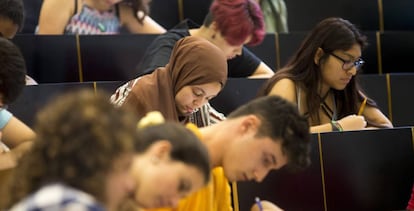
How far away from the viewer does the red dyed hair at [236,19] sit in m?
2.04

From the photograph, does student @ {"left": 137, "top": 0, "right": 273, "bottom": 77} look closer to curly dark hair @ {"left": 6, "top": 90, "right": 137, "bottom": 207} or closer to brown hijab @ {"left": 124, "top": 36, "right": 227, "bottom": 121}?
brown hijab @ {"left": 124, "top": 36, "right": 227, "bottom": 121}

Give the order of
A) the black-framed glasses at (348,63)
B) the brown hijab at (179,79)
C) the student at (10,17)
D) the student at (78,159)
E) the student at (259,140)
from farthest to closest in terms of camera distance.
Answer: the black-framed glasses at (348,63) → the student at (10,17) → the brown hijab at (179,79) → the student at (259,140) → the student at (78,159)

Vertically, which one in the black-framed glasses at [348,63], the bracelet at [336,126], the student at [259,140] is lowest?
the student at [259,140]

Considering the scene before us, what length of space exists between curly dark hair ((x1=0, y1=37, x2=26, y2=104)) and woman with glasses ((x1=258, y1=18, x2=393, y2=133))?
25.0 inches

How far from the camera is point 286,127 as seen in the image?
1.24 m

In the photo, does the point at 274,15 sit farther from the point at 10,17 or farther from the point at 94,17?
the point at 10,17

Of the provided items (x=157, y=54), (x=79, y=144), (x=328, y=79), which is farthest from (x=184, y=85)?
(x=79, y=144)

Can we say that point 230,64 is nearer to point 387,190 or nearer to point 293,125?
point 387,190

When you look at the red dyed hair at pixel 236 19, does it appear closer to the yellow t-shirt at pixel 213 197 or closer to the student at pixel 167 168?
the yellow t-shirt at pixel 213 197

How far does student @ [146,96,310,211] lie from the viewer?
1.24 m

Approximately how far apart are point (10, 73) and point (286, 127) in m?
0.53

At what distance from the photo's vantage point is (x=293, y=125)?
1.25 meters

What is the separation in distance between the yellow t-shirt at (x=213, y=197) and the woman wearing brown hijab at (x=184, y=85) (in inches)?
8.0

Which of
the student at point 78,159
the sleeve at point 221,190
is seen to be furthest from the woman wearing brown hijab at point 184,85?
the student at point 78,159
